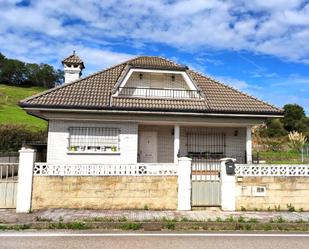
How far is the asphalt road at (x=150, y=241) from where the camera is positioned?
719cm

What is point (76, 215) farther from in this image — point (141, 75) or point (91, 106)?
point (141, 75)

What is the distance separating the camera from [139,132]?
57.4ft

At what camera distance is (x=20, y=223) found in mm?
9250

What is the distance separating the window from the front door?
2069 mm

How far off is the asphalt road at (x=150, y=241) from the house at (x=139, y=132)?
120 inches

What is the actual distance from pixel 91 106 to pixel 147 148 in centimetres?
404

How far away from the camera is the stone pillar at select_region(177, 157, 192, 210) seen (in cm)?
1143

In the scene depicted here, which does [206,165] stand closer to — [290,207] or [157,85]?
[290,207]

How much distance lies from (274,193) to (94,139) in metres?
7.96

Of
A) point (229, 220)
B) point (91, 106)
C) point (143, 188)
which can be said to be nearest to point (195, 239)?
point (229, 220)

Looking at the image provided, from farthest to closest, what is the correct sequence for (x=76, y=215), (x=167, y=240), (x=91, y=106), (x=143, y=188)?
(x=91, y=106), (x=143, y=188), (x=76, y=215), (x=167, y=240)

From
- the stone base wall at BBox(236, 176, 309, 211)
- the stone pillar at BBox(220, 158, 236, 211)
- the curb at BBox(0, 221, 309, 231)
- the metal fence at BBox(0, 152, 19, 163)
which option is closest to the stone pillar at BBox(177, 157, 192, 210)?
the stone pillar at BBox(220, 158, 236, 211)

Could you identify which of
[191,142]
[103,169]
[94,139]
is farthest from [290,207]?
Result: [94,139]

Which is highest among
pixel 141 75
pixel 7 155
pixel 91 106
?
pixel 141 75
